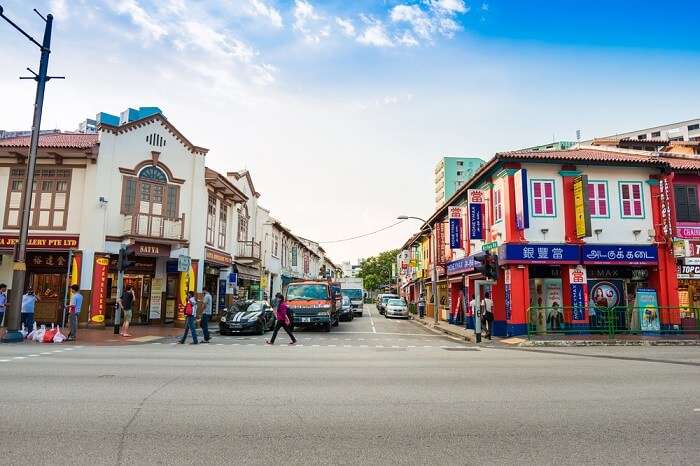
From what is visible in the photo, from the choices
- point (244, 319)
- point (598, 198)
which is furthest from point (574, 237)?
point (244, 319)

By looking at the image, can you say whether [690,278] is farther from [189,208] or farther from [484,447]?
[189,208]

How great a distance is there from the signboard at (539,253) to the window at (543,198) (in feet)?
4.85

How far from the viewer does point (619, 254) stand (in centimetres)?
1986

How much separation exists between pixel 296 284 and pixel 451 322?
35.6 feet

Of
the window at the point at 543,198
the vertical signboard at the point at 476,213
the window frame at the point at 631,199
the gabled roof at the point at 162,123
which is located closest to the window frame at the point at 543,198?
the window at the point at 543,198

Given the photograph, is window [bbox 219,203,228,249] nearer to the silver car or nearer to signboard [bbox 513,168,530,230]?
the silver car

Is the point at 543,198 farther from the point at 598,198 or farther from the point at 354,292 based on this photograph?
the point at 354,292

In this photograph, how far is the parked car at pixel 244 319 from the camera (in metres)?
19.7

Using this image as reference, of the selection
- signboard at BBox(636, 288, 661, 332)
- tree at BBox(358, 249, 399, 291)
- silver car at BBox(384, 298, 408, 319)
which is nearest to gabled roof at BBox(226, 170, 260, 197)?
silver car at BBox(384, 298, 408, 319)

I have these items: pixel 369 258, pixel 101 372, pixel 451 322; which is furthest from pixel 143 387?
pixel 369 258

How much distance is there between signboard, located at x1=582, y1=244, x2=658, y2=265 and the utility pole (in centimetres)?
2120

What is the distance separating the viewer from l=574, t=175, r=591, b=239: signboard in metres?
18.8

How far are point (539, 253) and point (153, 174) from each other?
18.5 meters

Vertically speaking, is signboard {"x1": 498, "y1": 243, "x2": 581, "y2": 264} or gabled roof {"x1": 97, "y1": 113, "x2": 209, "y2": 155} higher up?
gabled roof {"x1": 97, "y1": 113, "x2": 209, "y2": 155}
